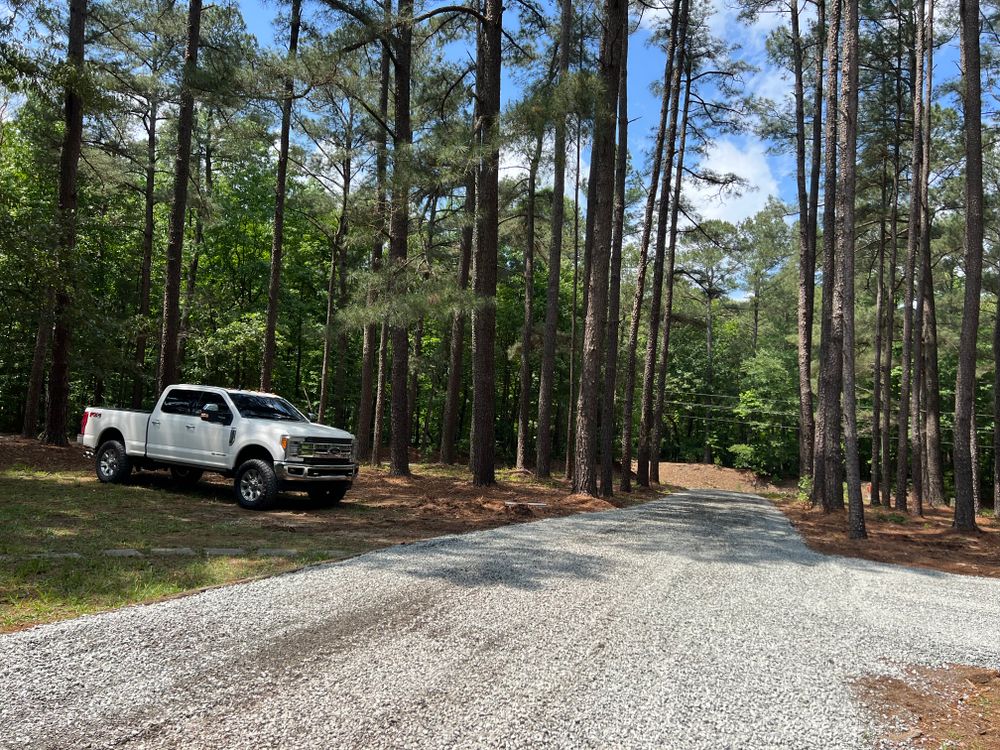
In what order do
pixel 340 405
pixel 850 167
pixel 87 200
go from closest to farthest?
pixel 850 167 < pixel 87 200 < pixel 340 405

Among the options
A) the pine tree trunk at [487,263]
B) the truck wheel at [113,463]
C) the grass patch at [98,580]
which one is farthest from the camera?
the pine tree trunk at [487,263]

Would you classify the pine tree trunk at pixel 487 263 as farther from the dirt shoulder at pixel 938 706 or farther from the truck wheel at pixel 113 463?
the dirt shoulder at pixel 938 706

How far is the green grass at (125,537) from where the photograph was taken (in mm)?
4824

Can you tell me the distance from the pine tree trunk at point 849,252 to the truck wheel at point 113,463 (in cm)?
1254

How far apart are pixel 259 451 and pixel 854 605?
8358 millimetres

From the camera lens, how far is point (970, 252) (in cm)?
1289

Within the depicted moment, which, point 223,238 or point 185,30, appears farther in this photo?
point 223,238

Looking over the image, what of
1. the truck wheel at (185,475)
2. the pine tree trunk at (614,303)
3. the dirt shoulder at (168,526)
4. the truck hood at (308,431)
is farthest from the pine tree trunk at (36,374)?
the pine tree trunk at (614,303)

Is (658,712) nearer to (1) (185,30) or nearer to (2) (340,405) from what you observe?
(1) (185,30)

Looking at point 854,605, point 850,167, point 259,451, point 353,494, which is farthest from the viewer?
point 353,494

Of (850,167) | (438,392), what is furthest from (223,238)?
(850,167)

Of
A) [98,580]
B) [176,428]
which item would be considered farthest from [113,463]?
[98,580]

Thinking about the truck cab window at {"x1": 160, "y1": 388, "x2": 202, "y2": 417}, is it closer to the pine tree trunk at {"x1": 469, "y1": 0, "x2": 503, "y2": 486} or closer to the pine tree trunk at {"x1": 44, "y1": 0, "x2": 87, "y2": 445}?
the pine tree trunk at {"x1": 44, "y1": 0, "x2": 87, "y2": 445}

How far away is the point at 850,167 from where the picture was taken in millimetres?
10992
